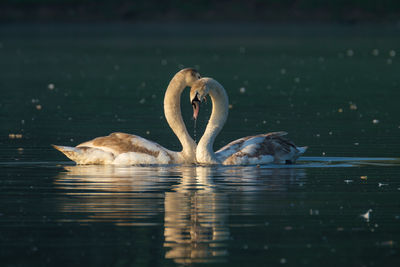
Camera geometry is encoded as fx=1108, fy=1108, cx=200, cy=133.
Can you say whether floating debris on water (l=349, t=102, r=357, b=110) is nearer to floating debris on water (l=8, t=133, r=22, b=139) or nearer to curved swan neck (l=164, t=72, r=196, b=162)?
floating debris on water (l=8, t=133, r=22, b=139)

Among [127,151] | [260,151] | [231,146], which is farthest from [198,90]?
[127,151]

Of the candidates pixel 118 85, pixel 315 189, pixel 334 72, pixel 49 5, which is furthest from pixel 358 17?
pixel 315 189

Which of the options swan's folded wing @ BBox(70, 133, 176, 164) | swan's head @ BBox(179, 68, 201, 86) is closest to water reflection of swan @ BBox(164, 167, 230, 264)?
swan's folded wing @ BBox(70, 133, 176, 164)

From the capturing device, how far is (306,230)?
42.8 ft

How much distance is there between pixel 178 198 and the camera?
15.1 metres

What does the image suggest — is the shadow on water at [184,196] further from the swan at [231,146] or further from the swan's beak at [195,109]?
the swan's beak at [195,109]

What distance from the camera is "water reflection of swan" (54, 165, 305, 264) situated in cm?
1251

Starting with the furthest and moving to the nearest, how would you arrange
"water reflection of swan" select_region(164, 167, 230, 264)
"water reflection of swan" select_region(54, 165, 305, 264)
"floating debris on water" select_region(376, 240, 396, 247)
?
1. "water reflection of swan" select_region(54, 165, 305, 264)
2. "floating debris on water" select_region(376, 240, 396, 247)
3. "water reflection of swan" select_region(164, 167, 230, 264)

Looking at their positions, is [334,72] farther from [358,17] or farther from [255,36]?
[358,17]

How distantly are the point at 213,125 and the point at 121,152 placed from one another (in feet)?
5.87

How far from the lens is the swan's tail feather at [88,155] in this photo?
1870cm

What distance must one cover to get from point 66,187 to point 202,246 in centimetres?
454

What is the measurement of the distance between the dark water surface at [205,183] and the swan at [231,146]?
348mm

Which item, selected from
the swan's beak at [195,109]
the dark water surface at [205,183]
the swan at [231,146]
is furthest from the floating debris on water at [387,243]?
the swan's beak at [195,109]
